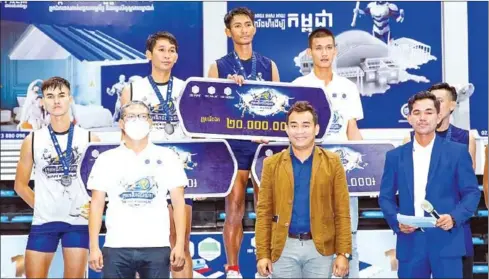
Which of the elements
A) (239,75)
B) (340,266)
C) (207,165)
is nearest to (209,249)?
(207,165)

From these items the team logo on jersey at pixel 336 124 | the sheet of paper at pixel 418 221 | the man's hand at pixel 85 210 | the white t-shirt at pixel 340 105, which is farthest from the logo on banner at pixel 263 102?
the sheet of paper at pixel 418 221

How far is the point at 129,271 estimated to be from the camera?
15.8 feet

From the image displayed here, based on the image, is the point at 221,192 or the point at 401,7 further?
the point at 401,7

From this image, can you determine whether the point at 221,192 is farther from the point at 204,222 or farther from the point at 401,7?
the point at 401,7

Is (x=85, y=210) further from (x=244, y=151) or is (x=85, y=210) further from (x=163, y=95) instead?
(x=244, y=151)

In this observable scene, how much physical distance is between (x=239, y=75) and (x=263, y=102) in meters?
0.28

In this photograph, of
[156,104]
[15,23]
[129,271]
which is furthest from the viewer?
[15,23]

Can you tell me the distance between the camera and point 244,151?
6.00 metres

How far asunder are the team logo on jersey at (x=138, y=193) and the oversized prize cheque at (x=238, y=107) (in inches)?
40.6

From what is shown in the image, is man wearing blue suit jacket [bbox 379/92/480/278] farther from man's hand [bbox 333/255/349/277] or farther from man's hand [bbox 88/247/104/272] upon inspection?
man's hand [bbox 88/247/104/272]

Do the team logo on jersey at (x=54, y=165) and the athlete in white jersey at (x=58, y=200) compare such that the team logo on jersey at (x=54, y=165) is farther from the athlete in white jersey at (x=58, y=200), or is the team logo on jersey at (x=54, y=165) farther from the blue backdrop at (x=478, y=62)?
the blue backdrop at (x=478, y=62)

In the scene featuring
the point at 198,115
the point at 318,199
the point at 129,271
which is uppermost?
the point at 198,115

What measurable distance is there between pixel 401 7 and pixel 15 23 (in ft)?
11.9

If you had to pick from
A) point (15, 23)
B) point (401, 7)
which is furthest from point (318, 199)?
point (15, 23)
